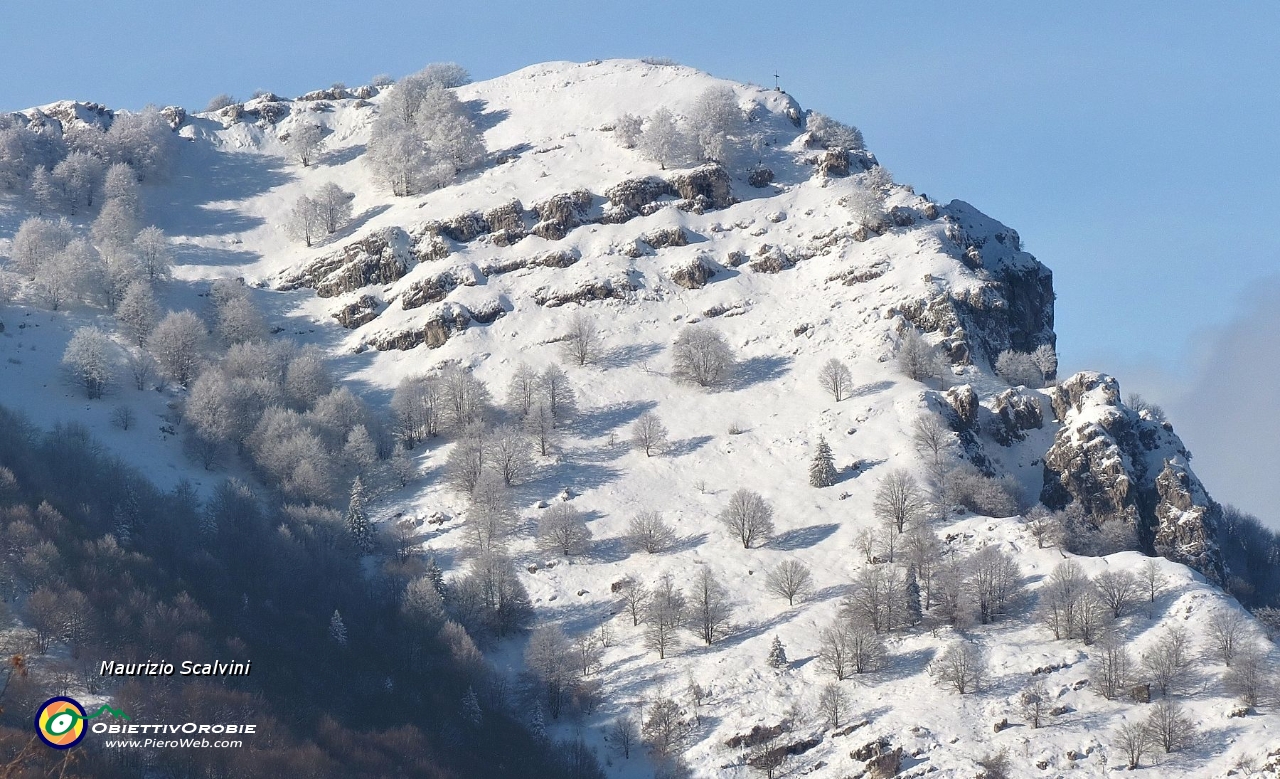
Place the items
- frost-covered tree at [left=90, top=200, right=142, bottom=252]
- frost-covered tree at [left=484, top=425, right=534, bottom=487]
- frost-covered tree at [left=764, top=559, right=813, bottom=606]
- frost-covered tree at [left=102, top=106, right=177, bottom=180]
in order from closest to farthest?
frost-covered tree at [left=764, top=559, right=813, bottom=606] → frost-covered tree at [left=484, top=425, right=534, bottom=487] → frost-covered tree at [left=90, top=200, right=142, bottom=252] → frost-covered tree at [left=102, top=106, right=177, bottom=180]

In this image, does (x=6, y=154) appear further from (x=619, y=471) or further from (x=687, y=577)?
(x=687, y=577)

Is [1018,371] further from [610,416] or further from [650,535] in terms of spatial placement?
[650,535]

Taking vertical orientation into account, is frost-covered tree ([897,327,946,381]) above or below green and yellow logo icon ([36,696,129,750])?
above

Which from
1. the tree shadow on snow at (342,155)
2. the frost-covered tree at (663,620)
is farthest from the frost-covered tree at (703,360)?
the tree shadow on snow at (342,155)

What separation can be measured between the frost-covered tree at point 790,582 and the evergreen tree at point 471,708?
22794mm

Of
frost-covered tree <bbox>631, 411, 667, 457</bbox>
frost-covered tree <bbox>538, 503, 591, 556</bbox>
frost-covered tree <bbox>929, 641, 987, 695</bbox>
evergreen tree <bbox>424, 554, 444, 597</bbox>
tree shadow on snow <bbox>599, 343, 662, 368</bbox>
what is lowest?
frost-covered tree <bbox>929, 641, 987, 695</bbox>

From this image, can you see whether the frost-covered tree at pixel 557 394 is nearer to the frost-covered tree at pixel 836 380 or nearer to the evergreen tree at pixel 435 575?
the evergreen tree at pixel 435 575

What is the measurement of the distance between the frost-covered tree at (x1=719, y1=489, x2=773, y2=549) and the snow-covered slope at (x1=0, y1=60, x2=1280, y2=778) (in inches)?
42.5

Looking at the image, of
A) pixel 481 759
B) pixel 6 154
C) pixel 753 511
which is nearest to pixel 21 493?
pixel 481 759

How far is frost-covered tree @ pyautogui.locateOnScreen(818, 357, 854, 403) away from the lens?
110062mm

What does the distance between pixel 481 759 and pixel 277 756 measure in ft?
43.5

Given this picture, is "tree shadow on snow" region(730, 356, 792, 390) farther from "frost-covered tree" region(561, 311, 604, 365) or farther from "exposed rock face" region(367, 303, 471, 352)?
"exposed rock face" region(367, 303, 471, 352)

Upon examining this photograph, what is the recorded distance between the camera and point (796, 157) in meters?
152

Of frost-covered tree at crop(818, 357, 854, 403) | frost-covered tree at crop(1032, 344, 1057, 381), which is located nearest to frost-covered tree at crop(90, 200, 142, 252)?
frost-covered tree at crop(818, 357, 854, 403)
